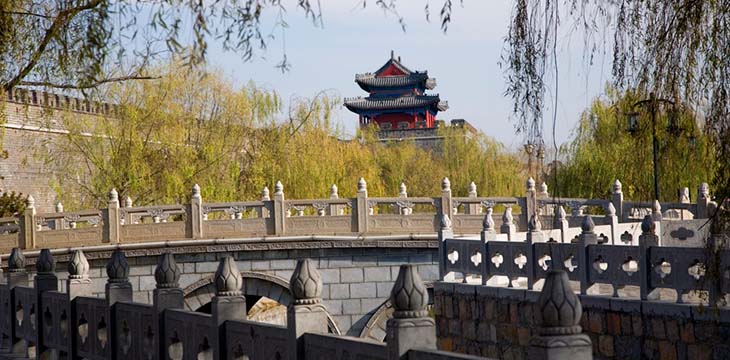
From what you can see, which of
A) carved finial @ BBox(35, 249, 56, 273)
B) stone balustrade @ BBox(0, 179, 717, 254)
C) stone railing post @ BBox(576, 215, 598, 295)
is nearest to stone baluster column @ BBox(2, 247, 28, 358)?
carved finial @ BBox(35, 249, 56, 273)

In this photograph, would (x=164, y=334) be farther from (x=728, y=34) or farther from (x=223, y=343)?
(x=728, y=34)

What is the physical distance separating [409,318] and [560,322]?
0.98 meters

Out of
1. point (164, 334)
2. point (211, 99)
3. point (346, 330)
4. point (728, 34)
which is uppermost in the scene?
point (211, 99)

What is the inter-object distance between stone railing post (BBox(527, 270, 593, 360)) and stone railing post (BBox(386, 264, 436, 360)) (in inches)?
33.6

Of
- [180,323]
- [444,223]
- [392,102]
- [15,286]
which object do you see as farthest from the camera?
[392,102]

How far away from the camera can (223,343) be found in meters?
6.63

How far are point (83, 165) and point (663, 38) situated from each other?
24569mm

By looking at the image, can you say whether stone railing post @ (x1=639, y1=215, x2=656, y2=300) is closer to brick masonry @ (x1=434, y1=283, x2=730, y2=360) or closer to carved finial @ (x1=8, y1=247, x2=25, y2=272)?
brick masonry @ (x1=434, y1=283, x2=730, y2=360)

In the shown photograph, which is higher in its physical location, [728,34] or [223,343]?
[728,34]

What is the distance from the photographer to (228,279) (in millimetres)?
6539

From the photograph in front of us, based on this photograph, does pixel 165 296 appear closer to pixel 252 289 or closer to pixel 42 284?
pixel 42 284

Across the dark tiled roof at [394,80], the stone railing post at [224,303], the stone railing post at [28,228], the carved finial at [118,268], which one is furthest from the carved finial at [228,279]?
the dark tiled roof at [394,80]

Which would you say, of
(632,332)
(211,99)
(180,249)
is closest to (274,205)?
(180,249)

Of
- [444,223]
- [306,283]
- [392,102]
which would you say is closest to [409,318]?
[306,283]
